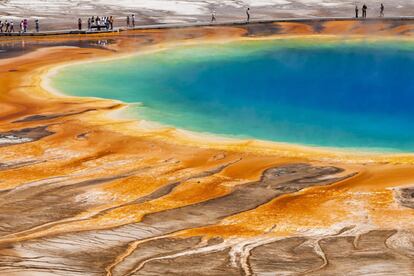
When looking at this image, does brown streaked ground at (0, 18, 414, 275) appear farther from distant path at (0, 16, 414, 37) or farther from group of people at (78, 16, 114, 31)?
group of people at (78, 16, 114, 31)

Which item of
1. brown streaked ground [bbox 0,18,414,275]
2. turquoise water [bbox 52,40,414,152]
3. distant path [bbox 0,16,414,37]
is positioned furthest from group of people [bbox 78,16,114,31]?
brown streaked ground [bbox 0,18,414,275]

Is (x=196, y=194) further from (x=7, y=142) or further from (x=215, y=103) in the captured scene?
(x=215, y=103)

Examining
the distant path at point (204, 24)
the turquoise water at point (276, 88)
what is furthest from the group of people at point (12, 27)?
the turquoise water at point (276, 88)

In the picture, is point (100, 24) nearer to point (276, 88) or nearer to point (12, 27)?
→ point (12, 27)

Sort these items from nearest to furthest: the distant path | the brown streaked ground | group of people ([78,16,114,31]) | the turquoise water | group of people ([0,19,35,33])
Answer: the brown streaked ground
the turquoise water
group of people ([0,19,35,33])
the distant path
group of people ([78,16,114,31])

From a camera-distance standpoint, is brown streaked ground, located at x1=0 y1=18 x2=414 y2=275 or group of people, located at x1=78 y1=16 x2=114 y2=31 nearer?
brown streaked ground, located at x1=0 y1=18 x2=414 y2=275

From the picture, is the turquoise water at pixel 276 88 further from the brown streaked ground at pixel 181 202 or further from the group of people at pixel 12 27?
the group of people at pixel 12 27

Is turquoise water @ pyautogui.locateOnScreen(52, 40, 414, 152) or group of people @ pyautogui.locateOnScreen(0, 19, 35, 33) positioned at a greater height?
group of people @ pyautogui.locateOnScreen(0, 19, 35, 33)
